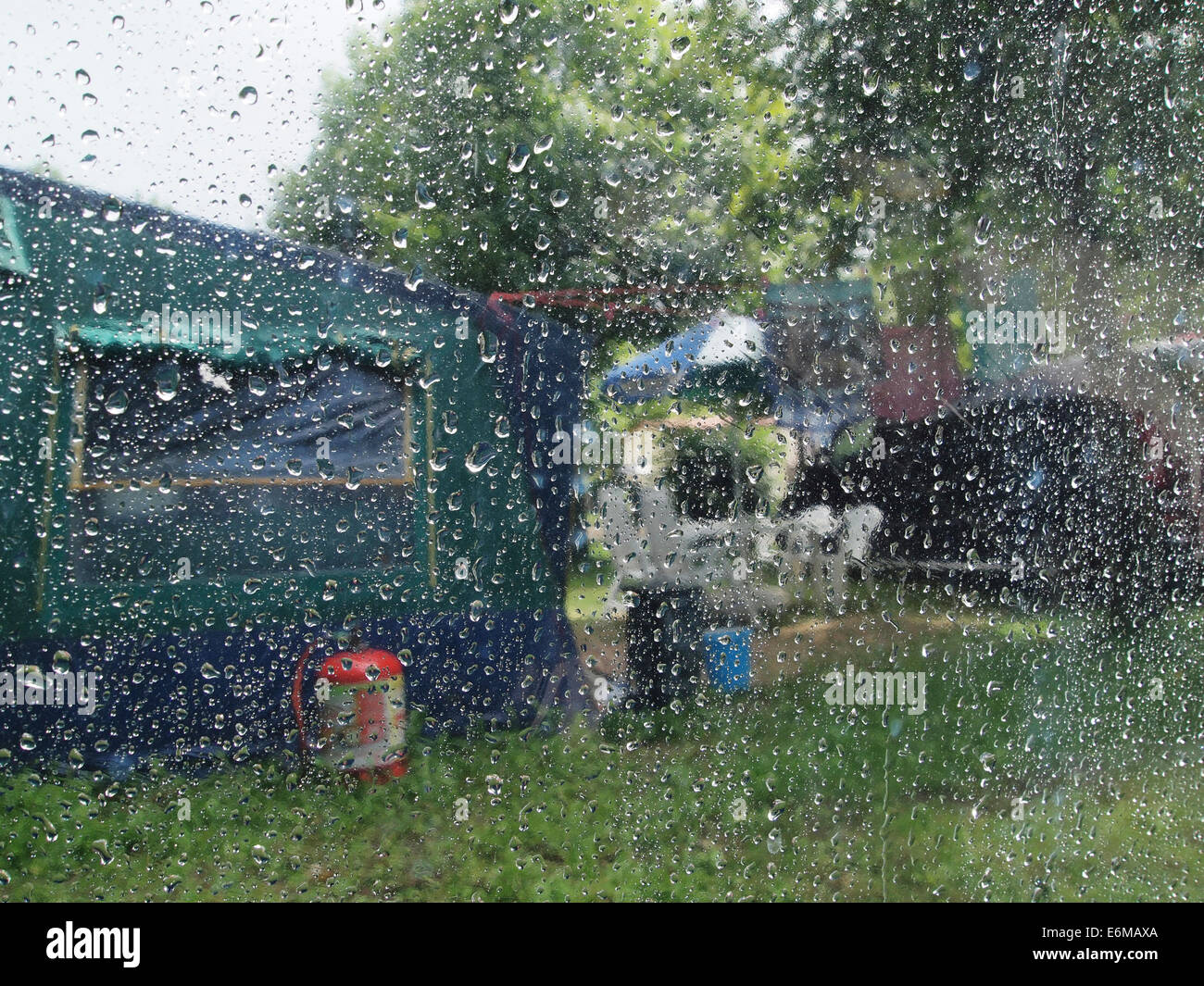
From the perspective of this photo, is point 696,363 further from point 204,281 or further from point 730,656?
point 204,281

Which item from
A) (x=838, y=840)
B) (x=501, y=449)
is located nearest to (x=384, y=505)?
(x=501, y=449)

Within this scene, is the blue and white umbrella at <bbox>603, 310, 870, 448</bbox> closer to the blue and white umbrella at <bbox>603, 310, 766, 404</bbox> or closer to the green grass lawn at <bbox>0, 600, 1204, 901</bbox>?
the blue and white umbrella at <bbox>603, 310, 766, 404</bbox>

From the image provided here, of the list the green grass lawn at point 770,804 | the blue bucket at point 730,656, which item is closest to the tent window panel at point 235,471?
the green grass lawn at point 770,804

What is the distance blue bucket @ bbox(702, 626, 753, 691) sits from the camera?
5.08 ft

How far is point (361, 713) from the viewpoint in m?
1.37

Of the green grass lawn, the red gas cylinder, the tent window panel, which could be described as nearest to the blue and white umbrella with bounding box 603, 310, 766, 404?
the tent window panel

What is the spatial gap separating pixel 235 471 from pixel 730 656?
3.16 feet

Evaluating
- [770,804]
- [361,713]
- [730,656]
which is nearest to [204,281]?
[361,713]

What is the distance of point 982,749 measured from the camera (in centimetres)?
170

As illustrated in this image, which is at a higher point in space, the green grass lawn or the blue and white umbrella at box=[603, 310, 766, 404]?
Answer: the blue and white umbrella at box=[603, 310, 766, 404]

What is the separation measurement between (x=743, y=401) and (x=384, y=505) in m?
0.71

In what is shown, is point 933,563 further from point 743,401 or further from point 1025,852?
point 1025,852

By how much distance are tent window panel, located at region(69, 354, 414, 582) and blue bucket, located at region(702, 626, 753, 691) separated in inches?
23.9

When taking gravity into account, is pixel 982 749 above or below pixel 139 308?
below
